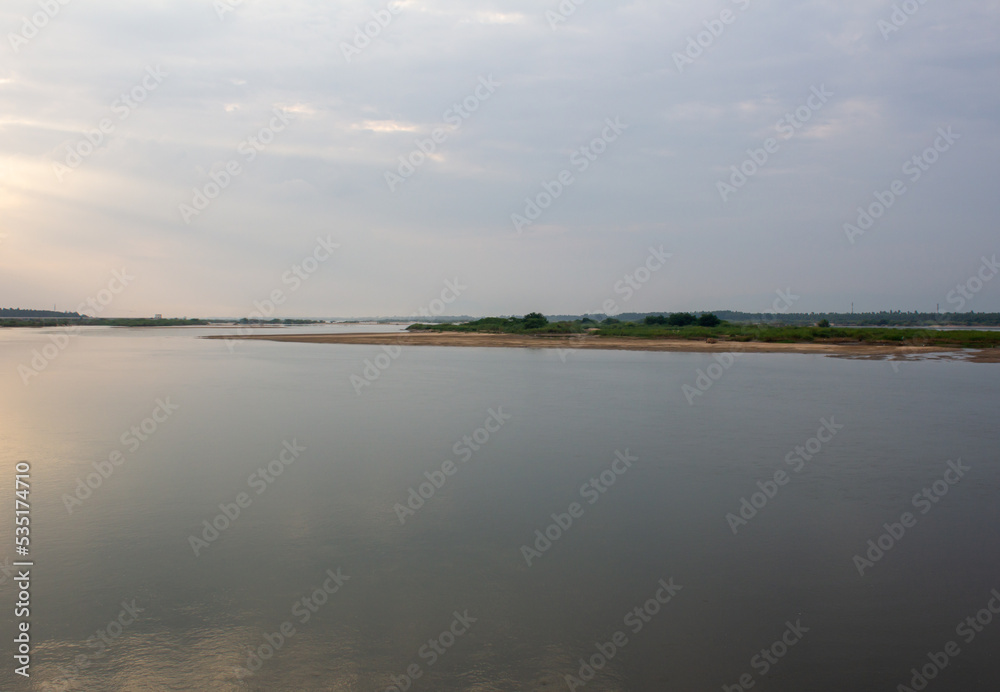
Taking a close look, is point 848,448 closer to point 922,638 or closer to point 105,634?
point 922,638

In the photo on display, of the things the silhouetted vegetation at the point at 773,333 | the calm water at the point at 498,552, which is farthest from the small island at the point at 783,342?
the calm water at the point at 498,552

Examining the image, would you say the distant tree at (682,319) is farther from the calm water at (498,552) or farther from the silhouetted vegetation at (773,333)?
the calm water at (498,552)

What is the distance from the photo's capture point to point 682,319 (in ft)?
224

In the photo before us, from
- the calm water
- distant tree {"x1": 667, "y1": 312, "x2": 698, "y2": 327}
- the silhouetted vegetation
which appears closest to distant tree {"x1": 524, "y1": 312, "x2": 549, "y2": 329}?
the silhouetted vegetation

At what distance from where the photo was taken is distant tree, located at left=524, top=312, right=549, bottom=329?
230 ft

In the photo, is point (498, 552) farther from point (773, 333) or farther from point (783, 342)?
point (773, 333)

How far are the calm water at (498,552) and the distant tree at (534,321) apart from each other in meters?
55.2

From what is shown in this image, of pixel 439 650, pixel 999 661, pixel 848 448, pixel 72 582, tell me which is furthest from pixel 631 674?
pixel 848 448

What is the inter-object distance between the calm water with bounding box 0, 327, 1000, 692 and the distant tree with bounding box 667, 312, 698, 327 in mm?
53396

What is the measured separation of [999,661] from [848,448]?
7.50 m

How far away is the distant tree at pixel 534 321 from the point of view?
7000 centimetres

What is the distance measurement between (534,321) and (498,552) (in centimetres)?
6510

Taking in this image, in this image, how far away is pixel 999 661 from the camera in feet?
15.7

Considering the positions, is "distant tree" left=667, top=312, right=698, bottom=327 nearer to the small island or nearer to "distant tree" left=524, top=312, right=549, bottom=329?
the small island
